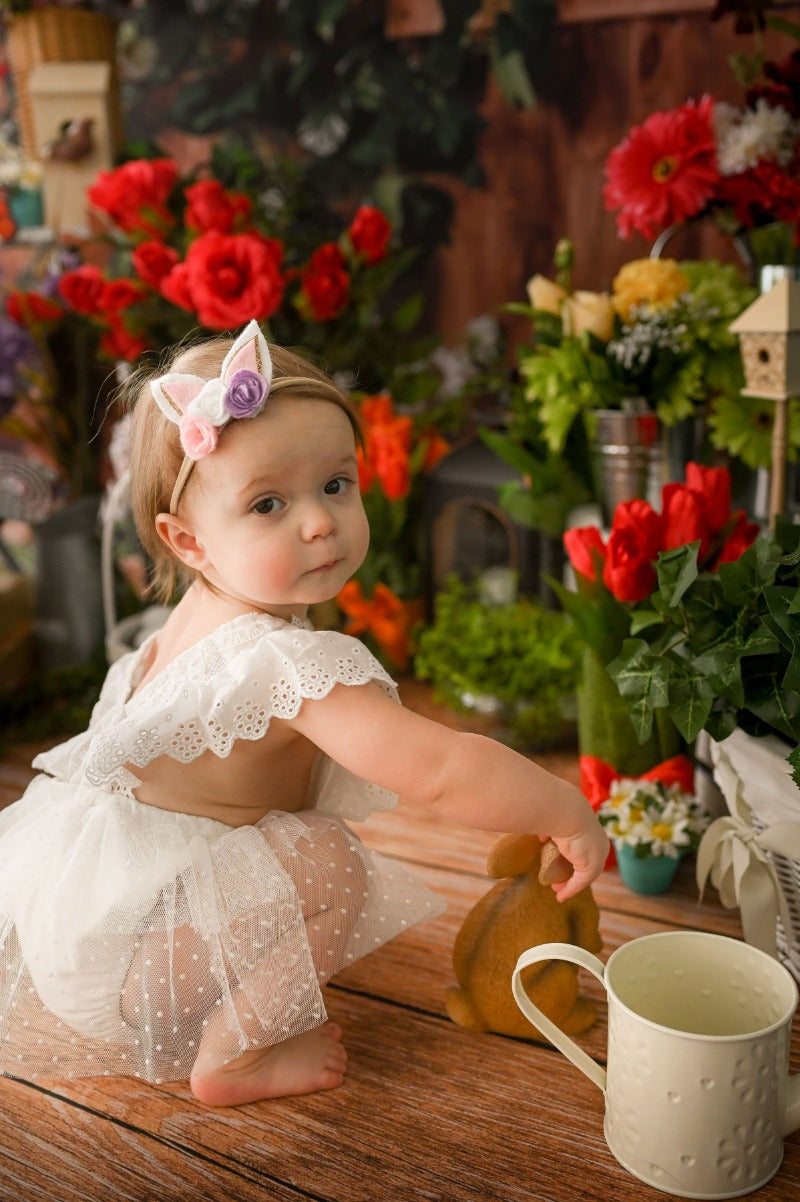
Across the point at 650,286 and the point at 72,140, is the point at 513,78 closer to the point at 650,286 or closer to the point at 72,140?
the point at 650,286

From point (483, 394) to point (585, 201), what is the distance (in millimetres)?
376

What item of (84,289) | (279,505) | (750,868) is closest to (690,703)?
(750,868)

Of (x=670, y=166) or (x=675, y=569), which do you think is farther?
(x=670, y=166)

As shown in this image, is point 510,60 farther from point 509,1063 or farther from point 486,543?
point 509,1063

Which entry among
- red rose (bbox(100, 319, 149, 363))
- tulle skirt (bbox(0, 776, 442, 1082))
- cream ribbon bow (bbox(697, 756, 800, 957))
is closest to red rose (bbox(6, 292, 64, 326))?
red rose (bbox(100, 319, 149, 363))

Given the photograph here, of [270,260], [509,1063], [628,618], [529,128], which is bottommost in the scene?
[509,1063]

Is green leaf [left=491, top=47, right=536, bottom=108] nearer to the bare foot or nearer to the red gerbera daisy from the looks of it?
the red gerbera daisy

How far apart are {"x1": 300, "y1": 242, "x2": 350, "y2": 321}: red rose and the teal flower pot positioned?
0.93m

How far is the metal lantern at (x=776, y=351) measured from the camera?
1.27 meters

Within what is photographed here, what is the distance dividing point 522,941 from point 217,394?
556mm

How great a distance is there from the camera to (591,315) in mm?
1532

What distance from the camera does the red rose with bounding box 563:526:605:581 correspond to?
1.30 meters

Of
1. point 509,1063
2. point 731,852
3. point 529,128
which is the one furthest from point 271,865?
point 529,128

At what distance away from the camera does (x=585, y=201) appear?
193 cm
